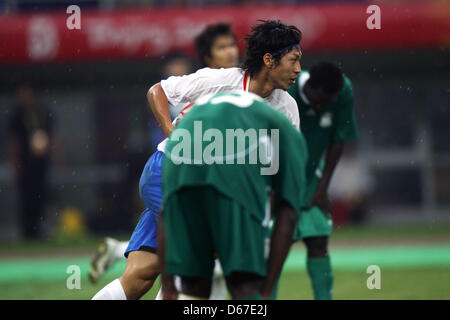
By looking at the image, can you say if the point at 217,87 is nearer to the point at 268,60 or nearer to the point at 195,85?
the point at 195,85

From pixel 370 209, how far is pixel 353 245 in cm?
439

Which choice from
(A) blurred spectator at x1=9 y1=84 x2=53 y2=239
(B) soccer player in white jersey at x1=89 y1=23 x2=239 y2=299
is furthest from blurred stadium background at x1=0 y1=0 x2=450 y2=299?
(B) soccer player in white jersey at x1=89 y1=23 x2=239 y2=299

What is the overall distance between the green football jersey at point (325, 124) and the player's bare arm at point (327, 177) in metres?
0.06

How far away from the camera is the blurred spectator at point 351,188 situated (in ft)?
49.2

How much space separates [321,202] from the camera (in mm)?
5980

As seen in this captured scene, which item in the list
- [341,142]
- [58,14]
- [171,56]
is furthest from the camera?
[58,14]

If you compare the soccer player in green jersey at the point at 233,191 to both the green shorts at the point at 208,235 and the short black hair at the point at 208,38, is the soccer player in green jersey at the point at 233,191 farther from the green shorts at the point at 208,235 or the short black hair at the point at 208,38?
the short black hair at the point at 208,38

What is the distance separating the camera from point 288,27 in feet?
12.8

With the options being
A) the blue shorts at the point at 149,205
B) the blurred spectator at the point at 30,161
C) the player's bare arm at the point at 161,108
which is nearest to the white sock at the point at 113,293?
the blue shorts at the point at 149,205

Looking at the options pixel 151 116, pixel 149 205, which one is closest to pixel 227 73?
pixel 149 205

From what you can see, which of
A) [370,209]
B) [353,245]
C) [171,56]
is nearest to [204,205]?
[171,56]

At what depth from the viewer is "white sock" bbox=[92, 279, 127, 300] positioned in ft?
14.9

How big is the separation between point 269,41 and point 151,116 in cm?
1026

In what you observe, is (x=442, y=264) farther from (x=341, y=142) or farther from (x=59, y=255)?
(x=59, y=255)
